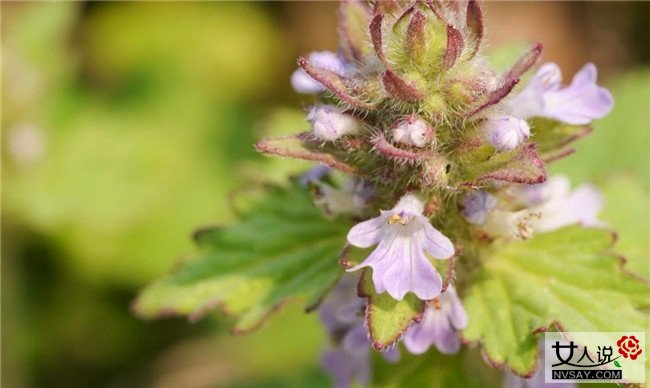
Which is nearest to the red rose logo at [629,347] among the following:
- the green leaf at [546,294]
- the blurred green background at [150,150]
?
the green leaf at [546,294]

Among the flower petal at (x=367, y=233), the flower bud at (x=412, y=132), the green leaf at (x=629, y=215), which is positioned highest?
the green leaf at (x=629, y=215)

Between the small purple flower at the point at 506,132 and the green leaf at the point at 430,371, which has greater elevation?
the small purple flower at the point at 506,132

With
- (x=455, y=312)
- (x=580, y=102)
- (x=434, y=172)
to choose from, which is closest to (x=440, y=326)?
(x=455, y=312)

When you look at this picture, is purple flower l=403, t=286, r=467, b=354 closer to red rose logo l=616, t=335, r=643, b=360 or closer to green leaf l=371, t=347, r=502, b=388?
green leaf l=371, t=347, r=502, b=388

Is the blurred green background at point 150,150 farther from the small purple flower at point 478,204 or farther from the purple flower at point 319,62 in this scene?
the small purple flower at point 478,204

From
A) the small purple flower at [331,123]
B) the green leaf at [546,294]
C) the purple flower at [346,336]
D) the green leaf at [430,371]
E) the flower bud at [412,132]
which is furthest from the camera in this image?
the green leaf at [430,371]

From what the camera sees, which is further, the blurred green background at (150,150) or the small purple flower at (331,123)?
the blurred green background at (150,150)

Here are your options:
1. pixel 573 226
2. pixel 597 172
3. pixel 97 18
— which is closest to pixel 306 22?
pixel 97 18
